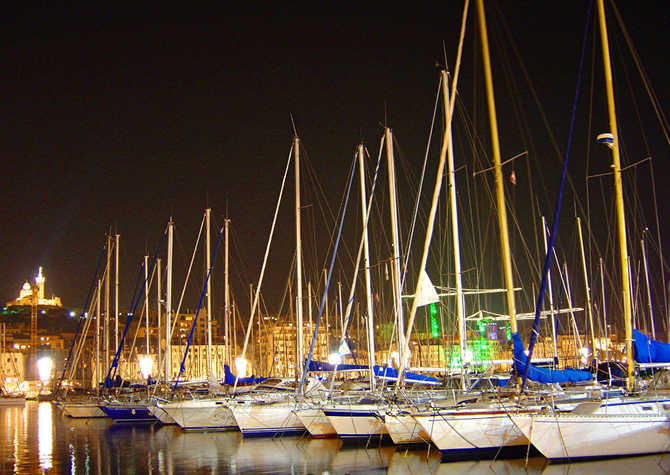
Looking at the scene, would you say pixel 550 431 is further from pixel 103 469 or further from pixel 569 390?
pixel 103 469

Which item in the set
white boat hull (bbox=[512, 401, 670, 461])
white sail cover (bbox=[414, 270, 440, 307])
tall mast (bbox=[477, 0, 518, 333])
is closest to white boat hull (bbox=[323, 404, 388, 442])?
white sail cover (bbox=[414, 270, 440, 307])

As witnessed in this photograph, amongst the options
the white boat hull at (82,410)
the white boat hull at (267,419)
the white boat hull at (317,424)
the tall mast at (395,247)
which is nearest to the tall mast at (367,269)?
the tall mast at (395,247)

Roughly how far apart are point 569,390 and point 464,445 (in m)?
4.87

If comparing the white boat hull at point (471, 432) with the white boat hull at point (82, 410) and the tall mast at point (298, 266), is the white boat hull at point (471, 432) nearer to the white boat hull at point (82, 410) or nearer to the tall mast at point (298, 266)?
the tall mast at point (298, 266)

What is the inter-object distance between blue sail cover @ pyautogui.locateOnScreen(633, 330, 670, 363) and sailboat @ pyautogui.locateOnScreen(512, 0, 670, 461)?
0.89 m

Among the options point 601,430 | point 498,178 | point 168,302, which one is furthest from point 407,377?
point 168,302

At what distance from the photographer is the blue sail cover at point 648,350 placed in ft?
69.0

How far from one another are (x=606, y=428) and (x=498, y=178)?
7.46 meters

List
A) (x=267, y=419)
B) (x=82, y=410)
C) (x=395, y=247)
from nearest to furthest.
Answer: (x=395, y=247) → (x=267, y=419) → (x=82, y=410)

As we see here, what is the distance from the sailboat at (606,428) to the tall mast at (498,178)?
2759mm

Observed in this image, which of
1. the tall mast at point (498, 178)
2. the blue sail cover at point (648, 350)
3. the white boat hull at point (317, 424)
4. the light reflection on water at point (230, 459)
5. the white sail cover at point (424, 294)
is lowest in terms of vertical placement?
the light reflection on water at point (230, 459)

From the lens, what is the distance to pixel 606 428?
19938 millimetres

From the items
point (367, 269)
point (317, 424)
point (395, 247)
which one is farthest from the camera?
point (367, 269)

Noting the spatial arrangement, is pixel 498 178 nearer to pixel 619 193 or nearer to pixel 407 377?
pixel 619 193
